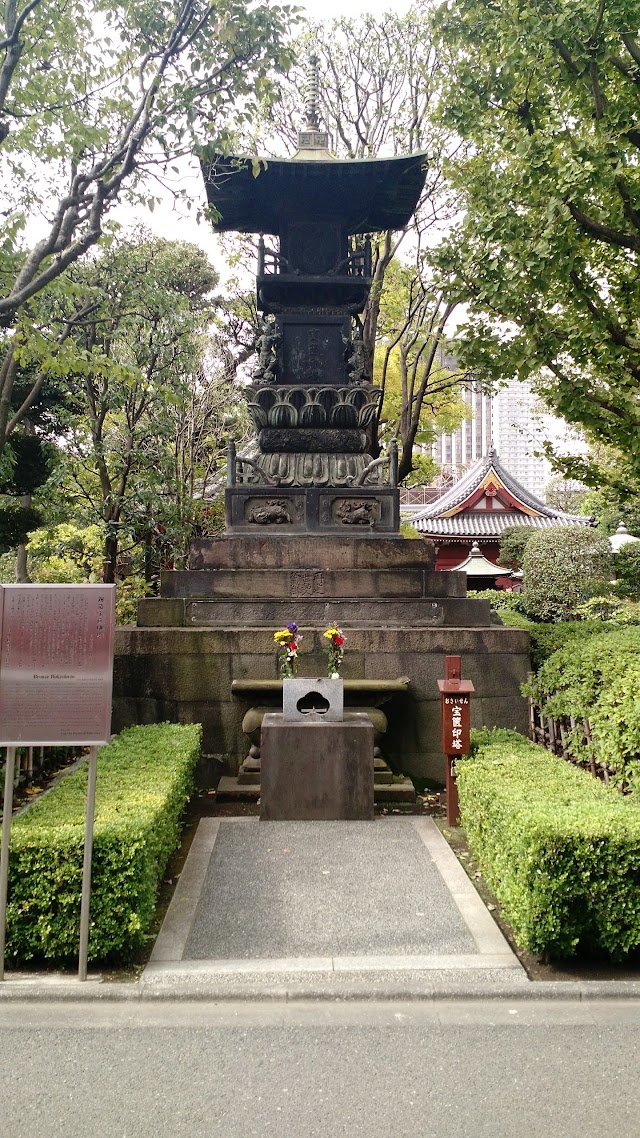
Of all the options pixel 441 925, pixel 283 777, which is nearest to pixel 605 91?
pixel 283 777

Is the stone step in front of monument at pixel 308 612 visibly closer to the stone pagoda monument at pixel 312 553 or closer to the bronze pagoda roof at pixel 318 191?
the stone pagoda monument at pixel 312 553

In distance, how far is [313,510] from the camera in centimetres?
1014

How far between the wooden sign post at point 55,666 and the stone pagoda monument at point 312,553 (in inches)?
135

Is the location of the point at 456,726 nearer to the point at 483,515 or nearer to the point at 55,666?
the point at 55,666

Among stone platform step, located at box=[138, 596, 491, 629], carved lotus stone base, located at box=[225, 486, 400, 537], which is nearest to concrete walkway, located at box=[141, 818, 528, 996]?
stone platform step, located at box=[138, 596, 491, 629]

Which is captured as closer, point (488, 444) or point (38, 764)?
point (38, 764)

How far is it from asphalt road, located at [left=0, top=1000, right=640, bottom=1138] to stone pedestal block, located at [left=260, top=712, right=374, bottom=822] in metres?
2.86

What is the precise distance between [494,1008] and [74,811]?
9.17ft

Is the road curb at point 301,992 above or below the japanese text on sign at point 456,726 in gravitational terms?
below

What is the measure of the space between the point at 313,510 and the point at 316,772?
4.24m

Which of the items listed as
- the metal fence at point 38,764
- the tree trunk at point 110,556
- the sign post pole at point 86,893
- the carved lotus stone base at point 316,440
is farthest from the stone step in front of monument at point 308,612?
the tree trunk at point 110,556

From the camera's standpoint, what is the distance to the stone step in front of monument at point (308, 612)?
8.91m

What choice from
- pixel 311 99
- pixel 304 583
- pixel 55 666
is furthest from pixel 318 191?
pixel 55 666

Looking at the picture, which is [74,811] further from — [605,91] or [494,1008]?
[605,91]
